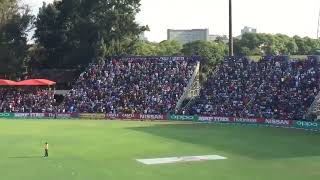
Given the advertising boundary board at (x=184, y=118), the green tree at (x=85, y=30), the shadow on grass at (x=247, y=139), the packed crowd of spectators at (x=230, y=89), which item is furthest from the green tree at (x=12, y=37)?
the shadow on grass at (x=247, y=139)

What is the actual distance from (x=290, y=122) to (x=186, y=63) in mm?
20270

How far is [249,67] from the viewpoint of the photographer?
63875 mm

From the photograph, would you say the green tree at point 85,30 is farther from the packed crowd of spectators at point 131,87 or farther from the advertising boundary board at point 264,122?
the advertising boundary board at point 264,122

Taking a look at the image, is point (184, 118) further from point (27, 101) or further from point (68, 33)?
point (68, 33)

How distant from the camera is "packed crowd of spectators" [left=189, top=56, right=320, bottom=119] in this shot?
5459cm

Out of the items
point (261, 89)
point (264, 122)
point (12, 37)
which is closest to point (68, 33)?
point (12, 37)

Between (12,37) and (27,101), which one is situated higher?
(12,37)

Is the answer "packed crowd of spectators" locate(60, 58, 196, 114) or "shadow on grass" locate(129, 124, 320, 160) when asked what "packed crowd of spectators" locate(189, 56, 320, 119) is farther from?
"shadow on grass" locate(129, 124, 320, 160)

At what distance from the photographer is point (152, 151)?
34.2 meters

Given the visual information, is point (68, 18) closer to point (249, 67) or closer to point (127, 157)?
point (249, 67)

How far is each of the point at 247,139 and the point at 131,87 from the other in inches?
1114

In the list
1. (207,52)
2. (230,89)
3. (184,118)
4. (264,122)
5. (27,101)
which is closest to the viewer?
(264,122)

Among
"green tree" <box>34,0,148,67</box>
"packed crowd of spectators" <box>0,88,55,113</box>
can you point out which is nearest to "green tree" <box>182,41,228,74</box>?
"green tree" <box>34,0,148,67</box>

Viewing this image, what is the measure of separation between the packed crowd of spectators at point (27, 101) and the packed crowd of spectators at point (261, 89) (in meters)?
17.7
